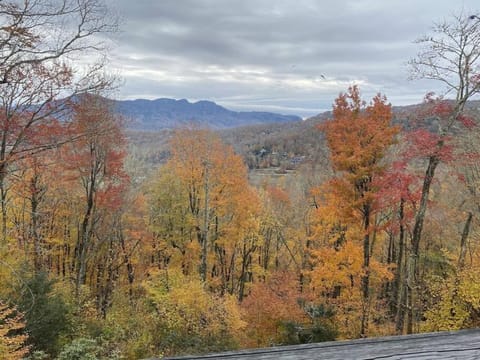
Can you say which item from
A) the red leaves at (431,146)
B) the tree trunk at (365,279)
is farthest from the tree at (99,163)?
the red leaves at (431,146)

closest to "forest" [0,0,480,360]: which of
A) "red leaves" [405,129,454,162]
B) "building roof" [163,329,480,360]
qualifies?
"red leaves" [405,129,454,162]

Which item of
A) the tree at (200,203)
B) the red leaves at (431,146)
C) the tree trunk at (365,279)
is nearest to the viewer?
the red leaves at (431,146)

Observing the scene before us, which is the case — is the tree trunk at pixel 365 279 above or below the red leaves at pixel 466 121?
below

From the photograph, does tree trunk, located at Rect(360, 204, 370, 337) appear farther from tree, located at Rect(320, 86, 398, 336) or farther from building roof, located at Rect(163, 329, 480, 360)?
building roof, located at Rect(163, 329, 480, 360)

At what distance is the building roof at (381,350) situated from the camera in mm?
1290

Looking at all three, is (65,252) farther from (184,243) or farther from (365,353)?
(365,353)

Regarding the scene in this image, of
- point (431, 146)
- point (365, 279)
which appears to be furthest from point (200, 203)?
point (431, 146)

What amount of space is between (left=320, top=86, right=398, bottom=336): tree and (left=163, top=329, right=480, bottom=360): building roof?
13.5m

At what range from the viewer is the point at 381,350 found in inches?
52.6

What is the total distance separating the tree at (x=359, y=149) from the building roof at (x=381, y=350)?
13511mm

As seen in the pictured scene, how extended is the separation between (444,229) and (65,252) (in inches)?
893

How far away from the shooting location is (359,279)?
16.7 m

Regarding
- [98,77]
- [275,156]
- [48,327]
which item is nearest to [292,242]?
[48,327]

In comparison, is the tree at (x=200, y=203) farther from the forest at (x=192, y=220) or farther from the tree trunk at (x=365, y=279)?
the tree trunk at (x=365, y=279)
